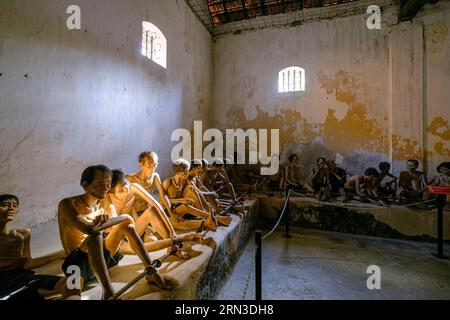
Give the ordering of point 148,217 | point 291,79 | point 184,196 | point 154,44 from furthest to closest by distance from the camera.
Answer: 1. point 291,79
2. point 154,44
3. point 184,196
4. point 148,217

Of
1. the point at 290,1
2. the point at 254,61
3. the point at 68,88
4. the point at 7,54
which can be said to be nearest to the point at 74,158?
the point at 68,88

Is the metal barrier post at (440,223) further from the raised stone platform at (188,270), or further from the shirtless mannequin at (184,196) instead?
the shirtless mannequin at (184,196)

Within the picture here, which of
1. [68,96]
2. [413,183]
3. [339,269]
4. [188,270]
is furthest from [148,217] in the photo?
[413,183]

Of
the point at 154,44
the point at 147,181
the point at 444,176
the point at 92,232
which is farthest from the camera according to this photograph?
the point at 154,44

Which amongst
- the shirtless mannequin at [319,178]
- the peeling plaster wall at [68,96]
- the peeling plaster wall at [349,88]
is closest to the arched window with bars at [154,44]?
the peeling plaster wall at [68,96]

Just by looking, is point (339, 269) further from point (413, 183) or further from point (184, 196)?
point (413, 183)

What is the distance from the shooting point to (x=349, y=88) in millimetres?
8234

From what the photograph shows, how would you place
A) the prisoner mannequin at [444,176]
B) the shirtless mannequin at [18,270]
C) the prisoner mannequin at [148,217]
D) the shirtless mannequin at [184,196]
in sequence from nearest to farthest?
the shirtless mannequin at [18,270] < the prisoner mannequin at [148,217] < the shirtless mannequin at [184,196] < the prisoner mannequin at [444,176]

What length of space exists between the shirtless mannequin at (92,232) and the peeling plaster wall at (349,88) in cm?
775

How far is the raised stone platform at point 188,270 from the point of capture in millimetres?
2002

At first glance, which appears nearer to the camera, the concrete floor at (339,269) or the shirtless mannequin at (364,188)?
the concrete floor at (339,269)

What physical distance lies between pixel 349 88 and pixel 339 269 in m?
6.92

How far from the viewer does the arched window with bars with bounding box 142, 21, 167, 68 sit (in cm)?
566
